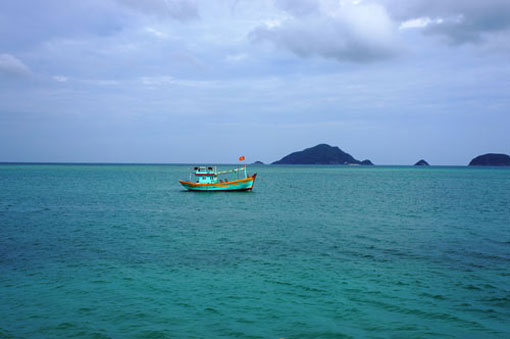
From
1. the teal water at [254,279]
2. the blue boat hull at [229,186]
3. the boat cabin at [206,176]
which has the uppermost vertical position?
the boat cabin at [206,176]

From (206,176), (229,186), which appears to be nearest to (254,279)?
(229,186)

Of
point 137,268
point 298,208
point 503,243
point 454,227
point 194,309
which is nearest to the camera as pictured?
point 194,309

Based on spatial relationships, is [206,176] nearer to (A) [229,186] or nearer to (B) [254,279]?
(A) [229,186]

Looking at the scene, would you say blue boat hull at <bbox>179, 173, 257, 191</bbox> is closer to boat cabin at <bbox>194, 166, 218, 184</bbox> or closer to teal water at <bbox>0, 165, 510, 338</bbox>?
boat cabin at <bbox>194, 166, 218, 184</bbox>

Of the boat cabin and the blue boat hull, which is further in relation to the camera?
the boat cabin

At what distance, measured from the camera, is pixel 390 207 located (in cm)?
4569

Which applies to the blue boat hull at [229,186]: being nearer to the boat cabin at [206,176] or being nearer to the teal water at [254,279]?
the boat cabin at [206,176]

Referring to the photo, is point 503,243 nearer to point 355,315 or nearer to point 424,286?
point 424,286

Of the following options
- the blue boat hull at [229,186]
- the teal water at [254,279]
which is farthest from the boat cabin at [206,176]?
the teal water at [254,279]

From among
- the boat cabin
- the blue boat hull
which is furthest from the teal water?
the boat cabin

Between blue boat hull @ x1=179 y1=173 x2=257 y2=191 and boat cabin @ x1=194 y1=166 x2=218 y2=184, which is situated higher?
boat cabin @ x1=194 y1=166 x2=218 y2=184

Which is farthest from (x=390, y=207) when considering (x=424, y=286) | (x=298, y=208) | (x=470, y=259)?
(x=424, y=286)

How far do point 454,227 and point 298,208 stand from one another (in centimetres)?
1820

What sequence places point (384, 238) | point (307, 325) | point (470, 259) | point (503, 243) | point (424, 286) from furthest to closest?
point (384, 238) < point (503, 243) < point (470, 259) < point (424, 286) < point (307, 325)
